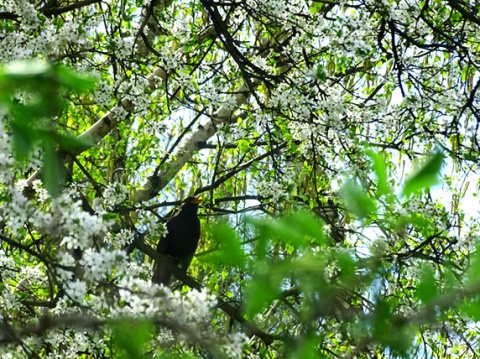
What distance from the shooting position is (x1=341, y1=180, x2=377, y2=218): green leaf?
1053 mm

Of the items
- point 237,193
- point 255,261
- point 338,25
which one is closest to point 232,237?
point 255,261

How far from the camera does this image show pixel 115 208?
420 cm

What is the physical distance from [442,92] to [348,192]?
3.16 meters

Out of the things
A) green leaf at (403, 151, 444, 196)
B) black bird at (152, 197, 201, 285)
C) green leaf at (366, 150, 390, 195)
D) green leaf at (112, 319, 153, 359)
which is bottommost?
green leaf at (112, 319, 153, 359)

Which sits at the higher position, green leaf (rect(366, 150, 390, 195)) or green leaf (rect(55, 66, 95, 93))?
green leaf (rect(366, 150, 390, 195))

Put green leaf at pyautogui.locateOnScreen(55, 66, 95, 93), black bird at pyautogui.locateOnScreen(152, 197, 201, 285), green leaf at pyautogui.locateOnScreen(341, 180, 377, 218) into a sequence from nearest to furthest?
green leaf at pyautogui.locateOnScreen(55, 66, 95, 93), green leaf at pyautogui.locateOnScreen(341, 180, 377, 218), black bird at pyautogui.locateOnScreen(152, 197, 201, 285)

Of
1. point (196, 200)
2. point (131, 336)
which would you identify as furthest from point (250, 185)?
point (131, 336)

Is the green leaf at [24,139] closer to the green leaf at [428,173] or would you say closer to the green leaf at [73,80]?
the green leaf at [73,80]

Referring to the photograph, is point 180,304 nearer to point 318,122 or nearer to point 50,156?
point 50,156

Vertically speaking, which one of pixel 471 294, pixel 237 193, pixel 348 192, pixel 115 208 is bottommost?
pixel 471 294

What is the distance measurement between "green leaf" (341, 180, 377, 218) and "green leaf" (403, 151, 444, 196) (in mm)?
102

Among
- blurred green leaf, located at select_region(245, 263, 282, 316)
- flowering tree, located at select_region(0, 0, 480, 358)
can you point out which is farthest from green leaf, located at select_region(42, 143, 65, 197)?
blurred green leaf, located at select_region(245, 263, 282, 316)

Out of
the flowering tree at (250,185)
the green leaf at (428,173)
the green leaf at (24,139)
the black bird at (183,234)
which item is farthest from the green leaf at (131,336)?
the black bird at (183,234)

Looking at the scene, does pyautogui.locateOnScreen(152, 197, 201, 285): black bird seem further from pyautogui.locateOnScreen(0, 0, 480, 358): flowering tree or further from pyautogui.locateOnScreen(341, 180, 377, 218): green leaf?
pyautogui.locateOnScreen(341, 180, 377, 218): green leaf
